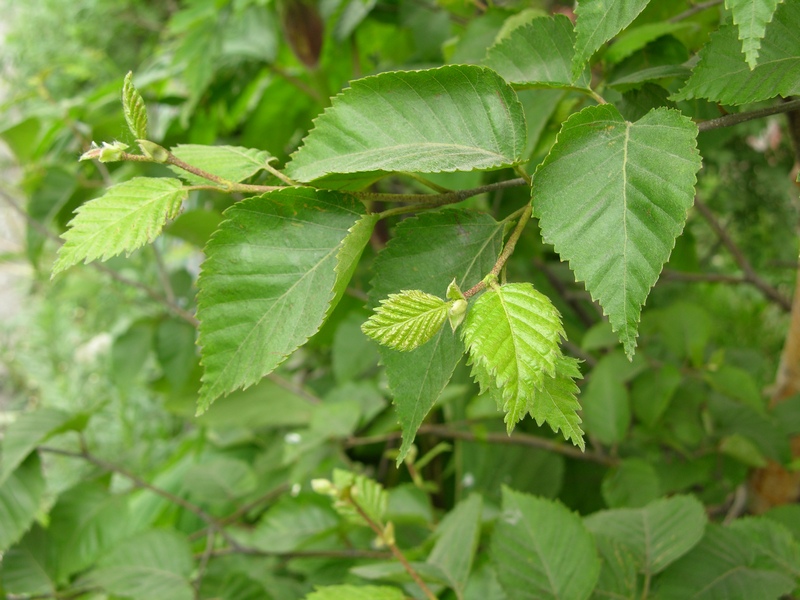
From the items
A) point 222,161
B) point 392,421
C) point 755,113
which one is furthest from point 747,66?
point 392,421

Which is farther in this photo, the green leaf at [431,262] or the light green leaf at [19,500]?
the light green leaf at [19,500]

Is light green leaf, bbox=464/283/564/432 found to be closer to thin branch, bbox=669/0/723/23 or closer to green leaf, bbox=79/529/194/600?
thin branch, bbox=669/0/723/23

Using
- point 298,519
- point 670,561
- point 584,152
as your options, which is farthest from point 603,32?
point 298,519

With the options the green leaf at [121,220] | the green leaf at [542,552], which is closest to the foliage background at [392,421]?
the green leaf at [542,552]

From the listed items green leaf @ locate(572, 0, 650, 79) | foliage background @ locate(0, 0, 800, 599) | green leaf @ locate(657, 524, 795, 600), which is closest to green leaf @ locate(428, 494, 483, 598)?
foliage background @ locate(0, 0, 800, 599)

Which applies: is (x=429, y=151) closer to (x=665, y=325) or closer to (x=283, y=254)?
(x=283, y=254)

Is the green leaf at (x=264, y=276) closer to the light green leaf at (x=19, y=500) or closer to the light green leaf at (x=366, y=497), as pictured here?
the light green leaf at (x=366, y=497)

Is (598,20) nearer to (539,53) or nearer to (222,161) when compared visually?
(539,53)
